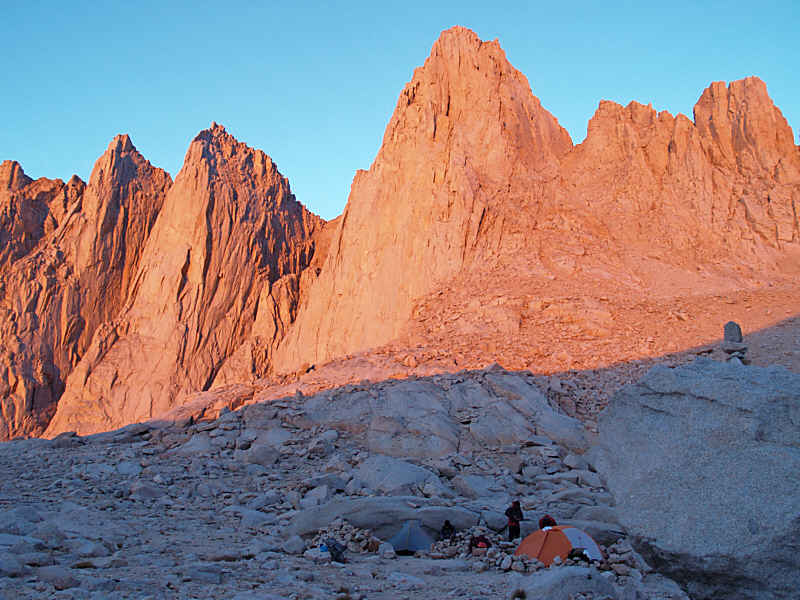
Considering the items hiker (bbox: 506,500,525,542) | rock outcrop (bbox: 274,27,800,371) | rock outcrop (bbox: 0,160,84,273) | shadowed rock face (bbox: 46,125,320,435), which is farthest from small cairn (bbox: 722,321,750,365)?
rock outcrop (bbox: 0,160,84,273)

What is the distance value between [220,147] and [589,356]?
3152 centimetres

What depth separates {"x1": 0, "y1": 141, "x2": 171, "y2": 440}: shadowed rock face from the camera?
103 feet

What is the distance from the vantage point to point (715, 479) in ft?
17.1

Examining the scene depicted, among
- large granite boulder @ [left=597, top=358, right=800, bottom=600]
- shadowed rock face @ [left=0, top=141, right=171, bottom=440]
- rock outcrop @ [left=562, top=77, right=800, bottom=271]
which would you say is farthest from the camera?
shadowed rock face @ [left=0, top=141, right=171, bottom=440]

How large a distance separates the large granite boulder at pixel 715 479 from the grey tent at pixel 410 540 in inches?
127

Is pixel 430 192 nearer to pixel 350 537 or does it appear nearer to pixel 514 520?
pixel 514 520

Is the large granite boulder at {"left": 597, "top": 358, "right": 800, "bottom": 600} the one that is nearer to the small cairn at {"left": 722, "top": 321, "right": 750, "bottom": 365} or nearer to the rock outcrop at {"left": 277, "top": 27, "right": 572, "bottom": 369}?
the small cairn at {"left": 722, "top": 321, "right": 750, "bottom": 365}

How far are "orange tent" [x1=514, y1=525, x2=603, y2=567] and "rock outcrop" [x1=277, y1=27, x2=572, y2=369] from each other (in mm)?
17574

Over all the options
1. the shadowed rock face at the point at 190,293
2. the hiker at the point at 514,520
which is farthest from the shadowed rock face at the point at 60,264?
the hiker at the point at 514,520

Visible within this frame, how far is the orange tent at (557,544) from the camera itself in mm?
7068

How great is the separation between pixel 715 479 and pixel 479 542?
3657 mm

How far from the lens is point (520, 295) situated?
21.9 meters

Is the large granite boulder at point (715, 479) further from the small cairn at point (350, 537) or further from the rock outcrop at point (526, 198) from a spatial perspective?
the rock outcrop at point (526, 198)

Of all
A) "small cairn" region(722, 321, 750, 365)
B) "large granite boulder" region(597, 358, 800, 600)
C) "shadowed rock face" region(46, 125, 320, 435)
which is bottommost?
"large granite boulder" region(597, 358, 800, 600)
